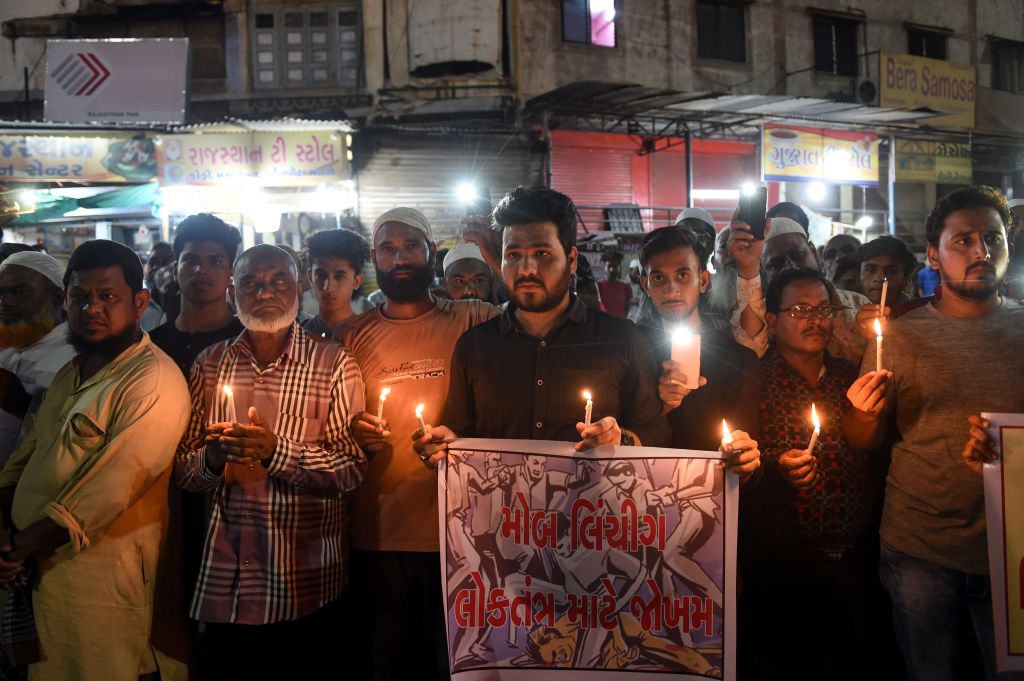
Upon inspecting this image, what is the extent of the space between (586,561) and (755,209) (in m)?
2.40

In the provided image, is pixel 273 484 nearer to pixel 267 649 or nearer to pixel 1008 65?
pixel 267 649

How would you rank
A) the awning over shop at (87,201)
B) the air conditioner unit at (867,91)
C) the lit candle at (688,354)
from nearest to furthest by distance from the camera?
the lit candle at (688,354) < the awning over shop at (87,201) < the air conditioner unit at (867,91)

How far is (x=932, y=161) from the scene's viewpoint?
62.3ft

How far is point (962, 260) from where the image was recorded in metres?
3.03

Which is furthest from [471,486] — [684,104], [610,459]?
[684,104]

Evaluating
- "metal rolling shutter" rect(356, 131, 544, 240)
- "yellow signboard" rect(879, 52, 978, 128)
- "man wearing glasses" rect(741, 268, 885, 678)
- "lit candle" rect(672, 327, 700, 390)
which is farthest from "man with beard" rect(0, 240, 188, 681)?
"yellow signboard" rect(879, 52, 978, 128)

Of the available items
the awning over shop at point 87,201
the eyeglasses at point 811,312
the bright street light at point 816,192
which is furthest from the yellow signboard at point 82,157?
the bright street light at point 816,192

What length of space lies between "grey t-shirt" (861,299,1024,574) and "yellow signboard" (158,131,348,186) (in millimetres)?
10798

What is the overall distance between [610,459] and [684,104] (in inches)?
529

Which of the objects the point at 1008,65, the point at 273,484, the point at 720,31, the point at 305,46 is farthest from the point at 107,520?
the point at 1008,65

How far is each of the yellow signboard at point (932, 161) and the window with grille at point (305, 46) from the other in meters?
13.2

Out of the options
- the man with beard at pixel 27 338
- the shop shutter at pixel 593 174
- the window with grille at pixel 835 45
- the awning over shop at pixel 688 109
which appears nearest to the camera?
the man with beard at pixel 27 338

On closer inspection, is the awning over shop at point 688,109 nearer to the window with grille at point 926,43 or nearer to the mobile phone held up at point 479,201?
the mobile phone held up at point 479,201

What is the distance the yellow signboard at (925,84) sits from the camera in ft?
57.4
